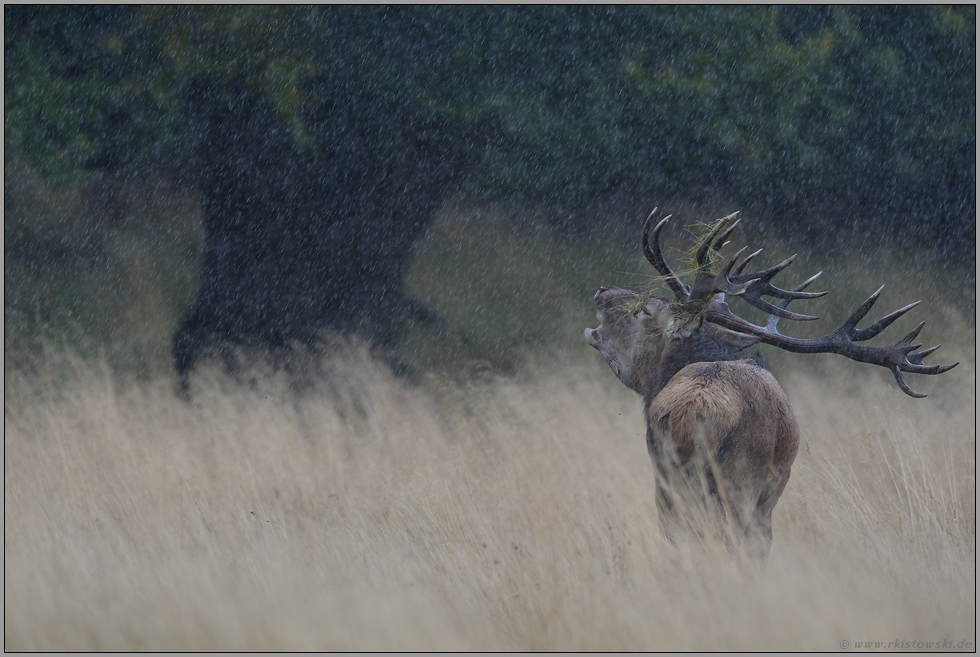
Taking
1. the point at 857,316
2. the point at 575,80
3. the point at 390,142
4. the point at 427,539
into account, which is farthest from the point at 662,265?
the point at 390,142

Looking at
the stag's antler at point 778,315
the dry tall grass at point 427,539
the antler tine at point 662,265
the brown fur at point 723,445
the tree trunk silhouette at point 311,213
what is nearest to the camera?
the dry tall grass at point 427,539

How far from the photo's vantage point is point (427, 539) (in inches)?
207

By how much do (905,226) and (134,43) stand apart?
9.94 m

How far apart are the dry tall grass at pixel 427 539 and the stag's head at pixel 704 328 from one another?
71 centimetres

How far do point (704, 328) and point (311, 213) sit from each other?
7.29 m

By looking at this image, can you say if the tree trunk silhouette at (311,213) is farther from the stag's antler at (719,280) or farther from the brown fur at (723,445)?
the brown fur at (723,445)

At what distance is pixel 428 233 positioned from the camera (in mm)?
12758

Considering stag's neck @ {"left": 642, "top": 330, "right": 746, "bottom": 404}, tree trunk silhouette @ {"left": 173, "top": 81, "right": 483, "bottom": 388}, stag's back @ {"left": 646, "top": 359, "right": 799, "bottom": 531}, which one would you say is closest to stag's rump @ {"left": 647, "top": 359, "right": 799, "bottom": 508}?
stag's back @ {"left": 646, "top": 359, "right": 799, "bottom": 531}

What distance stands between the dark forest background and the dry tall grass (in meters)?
3.31

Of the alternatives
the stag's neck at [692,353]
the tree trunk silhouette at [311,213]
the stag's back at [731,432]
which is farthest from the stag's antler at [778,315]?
the tree trunk silhouette at [311,213]

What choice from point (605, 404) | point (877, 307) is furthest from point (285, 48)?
point (877, 307)

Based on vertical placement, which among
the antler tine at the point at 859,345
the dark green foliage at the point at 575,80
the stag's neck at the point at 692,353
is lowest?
the antler tine at the point at 859,345

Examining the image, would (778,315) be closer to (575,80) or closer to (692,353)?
(692,353)

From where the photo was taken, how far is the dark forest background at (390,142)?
31.7 feet
